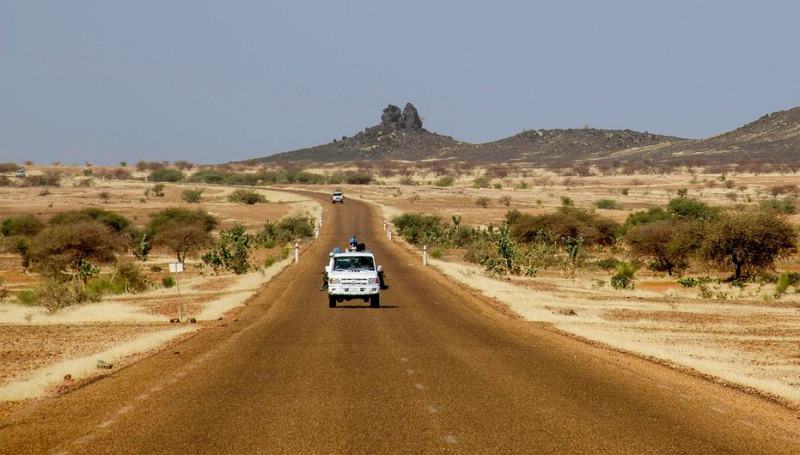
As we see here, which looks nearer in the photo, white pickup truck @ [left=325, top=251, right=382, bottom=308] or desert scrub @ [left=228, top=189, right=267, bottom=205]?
white pickup truck @ [left=325, top=251, right=382, bottom=308]

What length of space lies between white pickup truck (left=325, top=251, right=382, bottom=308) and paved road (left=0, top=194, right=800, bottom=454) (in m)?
7.48

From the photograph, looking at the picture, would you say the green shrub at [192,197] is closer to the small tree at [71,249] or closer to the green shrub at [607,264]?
the small tree at [71,249]

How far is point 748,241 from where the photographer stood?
154 ft

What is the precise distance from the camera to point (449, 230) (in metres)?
79.7

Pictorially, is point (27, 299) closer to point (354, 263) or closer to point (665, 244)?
point (354, 263)

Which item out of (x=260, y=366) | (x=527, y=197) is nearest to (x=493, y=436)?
(x=260, y=366)

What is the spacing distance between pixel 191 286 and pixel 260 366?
28.5 meters

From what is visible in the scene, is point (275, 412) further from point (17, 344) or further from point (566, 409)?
point (17, 344)

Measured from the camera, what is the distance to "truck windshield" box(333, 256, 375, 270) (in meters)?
32.3

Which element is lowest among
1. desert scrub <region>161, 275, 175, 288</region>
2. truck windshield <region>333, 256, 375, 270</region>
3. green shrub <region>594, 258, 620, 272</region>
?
green shrub <region>594, 258, 620, 272</region>

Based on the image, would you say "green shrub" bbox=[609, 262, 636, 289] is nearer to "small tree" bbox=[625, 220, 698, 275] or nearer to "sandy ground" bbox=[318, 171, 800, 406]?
"sandy ground" bbox=[318, 171, 800, 406]

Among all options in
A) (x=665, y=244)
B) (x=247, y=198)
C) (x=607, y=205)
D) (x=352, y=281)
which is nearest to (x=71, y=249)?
(x=352, y=281)

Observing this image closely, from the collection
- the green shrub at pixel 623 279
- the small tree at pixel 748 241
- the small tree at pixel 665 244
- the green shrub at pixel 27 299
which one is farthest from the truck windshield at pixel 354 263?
the small tree at pixel 665 244

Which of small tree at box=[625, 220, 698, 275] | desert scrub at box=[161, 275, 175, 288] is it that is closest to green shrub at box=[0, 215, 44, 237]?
desert scrub at box=[161, 275, 175, 288]
